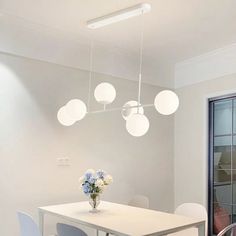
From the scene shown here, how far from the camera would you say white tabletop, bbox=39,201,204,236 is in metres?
2.38

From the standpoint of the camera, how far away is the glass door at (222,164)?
398 centimetres

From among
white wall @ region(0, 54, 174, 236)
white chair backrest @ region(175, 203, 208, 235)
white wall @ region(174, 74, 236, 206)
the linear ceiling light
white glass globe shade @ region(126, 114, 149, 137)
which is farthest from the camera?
white wall @ region(174, 74, 236, 206)

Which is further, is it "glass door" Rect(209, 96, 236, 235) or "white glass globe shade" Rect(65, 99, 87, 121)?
"glass door" Rect(209, 96, 236, 235)

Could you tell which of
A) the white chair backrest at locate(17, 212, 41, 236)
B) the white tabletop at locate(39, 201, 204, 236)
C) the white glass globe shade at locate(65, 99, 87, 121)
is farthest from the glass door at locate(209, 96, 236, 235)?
the white chair backrest at locate(17, 212, 41, 236)

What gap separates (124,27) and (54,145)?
1457 mm

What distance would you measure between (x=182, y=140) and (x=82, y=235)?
258 cm

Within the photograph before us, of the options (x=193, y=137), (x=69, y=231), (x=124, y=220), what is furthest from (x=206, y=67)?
(x=69, y=231)

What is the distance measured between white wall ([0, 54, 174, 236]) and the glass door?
0.72 m

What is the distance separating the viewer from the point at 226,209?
158 inches

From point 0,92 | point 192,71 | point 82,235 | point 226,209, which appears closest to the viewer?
point 82,235

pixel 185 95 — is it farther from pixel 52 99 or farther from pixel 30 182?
pixel 30 182

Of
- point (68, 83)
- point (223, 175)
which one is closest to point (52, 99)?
point (68, 83)

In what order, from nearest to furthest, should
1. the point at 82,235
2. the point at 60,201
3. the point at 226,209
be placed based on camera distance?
1. the point at 82,235
2. the point at 60,201
3. the point at 226,209

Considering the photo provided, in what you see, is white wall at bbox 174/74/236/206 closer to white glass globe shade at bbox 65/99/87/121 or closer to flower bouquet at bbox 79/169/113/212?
flower bouquet at bbox 79/169/113/212
